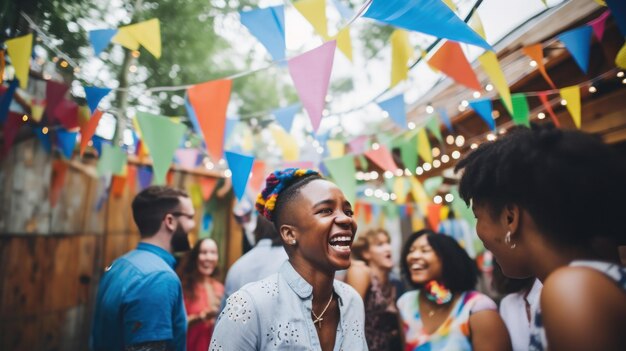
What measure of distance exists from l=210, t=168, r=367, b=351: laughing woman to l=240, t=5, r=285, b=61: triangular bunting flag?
1.02 metres

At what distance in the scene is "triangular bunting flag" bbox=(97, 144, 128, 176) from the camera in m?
3.68

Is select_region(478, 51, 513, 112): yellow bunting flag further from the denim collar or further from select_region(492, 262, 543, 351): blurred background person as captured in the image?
the denim collar

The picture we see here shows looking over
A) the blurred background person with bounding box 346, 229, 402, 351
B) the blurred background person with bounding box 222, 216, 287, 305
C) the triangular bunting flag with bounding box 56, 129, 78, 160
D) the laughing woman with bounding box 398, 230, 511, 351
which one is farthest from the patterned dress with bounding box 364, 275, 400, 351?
the triangular bunting flag with bounding box 56, 129, 78, 160

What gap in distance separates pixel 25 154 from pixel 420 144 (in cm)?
431

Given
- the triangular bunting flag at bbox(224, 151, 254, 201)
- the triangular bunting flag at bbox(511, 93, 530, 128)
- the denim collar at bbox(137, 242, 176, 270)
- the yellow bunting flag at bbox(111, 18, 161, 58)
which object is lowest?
the denim collar at bbox(137, 242, 176, 270)

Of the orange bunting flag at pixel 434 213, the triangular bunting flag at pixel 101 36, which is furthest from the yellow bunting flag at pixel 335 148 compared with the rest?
the triangular bunting flag at pixel 101 36

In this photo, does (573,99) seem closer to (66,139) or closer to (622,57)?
(622,57)

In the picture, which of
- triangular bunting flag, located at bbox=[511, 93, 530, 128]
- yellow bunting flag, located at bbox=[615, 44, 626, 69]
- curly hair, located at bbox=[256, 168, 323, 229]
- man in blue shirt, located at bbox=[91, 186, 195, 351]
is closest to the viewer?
curly hair, located at bbox=[256, 168, 323, 229]

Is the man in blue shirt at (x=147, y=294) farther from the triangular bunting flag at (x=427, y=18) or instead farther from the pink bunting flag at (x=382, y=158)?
the pink bunting flag at (x=382, y=158)

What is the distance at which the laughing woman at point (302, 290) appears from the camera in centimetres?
131

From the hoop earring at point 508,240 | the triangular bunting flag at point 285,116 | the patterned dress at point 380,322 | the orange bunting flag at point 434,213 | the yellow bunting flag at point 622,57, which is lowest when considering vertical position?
the patterned dress at point 380,322

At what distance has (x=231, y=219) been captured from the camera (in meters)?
5.53

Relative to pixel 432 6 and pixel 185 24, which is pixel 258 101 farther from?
pixel 432 6

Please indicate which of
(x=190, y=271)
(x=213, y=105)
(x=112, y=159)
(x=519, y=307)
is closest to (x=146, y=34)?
(x=213, y=105)
